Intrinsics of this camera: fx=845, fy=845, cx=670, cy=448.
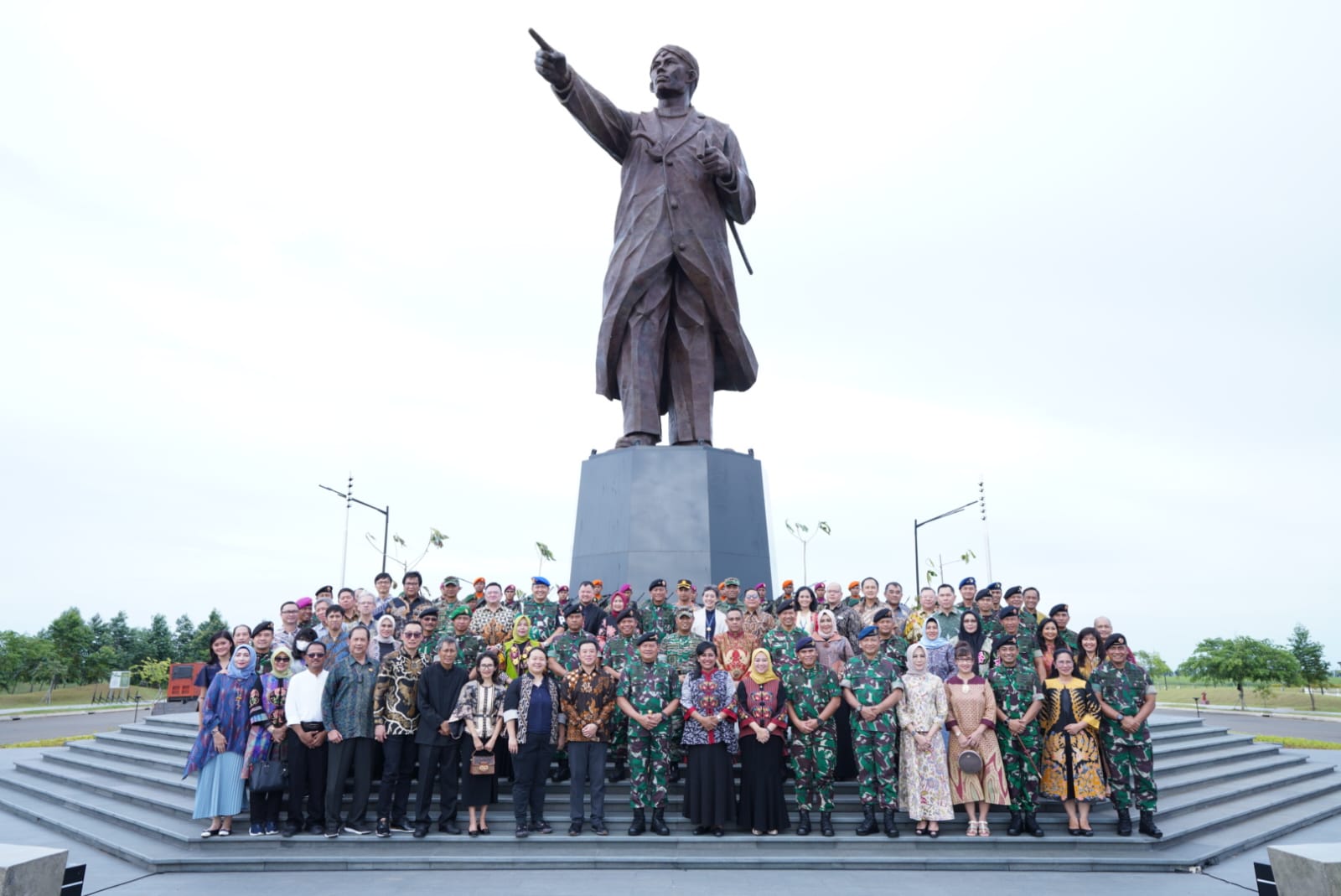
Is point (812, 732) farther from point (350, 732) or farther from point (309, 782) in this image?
point (309, 782)

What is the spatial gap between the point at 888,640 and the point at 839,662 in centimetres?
47

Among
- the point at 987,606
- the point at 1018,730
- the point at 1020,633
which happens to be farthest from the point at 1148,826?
the point at 987,606

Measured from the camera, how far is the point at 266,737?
21.2 ft

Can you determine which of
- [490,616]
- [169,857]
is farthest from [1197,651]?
[169,857]

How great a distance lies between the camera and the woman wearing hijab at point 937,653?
23.6 feet

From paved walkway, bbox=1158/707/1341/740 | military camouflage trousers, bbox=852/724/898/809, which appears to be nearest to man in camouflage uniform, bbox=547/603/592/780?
military camouflage trousers, bbox=852/724/898/809

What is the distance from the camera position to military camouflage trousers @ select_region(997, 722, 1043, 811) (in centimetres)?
646

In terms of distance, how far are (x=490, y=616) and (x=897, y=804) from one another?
3901 millimetres

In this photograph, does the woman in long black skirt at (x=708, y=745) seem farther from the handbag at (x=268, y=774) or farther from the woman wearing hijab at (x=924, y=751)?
the handbag at (x=268, y=774)

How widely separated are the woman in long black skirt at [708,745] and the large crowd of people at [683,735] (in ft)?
0.05

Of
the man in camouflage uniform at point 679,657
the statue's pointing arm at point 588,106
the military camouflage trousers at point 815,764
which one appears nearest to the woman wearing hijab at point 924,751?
the military camouflage trousers at point 815,764

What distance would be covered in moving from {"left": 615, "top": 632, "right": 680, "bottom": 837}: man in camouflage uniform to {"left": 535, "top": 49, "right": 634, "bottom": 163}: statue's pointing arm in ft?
22.4

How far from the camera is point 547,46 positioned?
31.3ft

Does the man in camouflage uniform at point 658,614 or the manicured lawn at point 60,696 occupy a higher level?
the man in camouflage uniform at point 658,614
